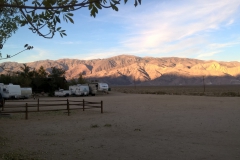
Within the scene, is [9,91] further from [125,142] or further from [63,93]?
[125,142]

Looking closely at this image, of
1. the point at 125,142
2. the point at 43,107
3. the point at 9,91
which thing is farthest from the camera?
the point at 9,91

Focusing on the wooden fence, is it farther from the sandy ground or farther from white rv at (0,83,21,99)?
white rv at (0,83,21,99)

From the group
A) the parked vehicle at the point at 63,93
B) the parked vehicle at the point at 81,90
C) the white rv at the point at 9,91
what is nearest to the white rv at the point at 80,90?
the parked vehicle at the point at 81,90

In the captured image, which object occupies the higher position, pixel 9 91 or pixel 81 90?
pixel 9 91

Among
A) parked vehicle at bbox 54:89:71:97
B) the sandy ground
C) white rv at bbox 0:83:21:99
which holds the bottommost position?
the sandy ground

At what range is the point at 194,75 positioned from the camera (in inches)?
6767

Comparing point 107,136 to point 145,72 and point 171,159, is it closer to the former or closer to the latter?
point 171,159

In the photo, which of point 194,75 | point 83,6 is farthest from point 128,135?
point 194,75

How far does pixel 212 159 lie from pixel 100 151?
282 cm

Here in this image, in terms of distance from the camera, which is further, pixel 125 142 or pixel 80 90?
pixel 80 90

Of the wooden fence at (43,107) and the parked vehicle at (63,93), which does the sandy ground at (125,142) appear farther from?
the parked vehicle at (63,93)

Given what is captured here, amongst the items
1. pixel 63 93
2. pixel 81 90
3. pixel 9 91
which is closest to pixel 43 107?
pixel 9 91

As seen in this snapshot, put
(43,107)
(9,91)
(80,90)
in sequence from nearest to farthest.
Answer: (43,107) < (9,91) < (80,90)

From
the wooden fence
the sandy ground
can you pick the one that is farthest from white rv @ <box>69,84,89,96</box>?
the sandy ground
